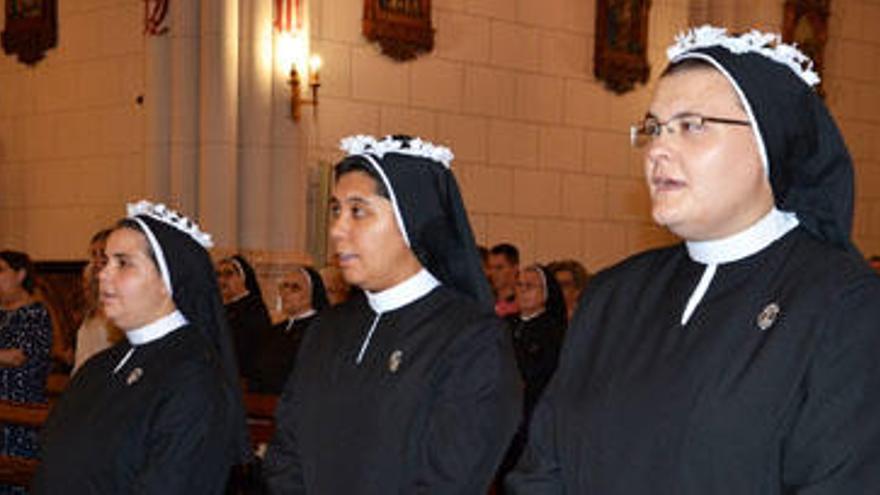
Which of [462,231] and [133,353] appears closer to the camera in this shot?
[462,231]

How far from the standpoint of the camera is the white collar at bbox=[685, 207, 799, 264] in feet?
8.41

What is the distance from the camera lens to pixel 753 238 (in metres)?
2.56

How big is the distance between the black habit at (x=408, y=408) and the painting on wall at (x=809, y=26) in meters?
9.83

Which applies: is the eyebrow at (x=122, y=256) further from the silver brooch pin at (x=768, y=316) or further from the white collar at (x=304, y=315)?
the white collar at (x=304, y=315)

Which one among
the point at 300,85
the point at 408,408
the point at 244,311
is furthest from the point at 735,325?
the point at 300,85

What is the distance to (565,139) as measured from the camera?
465 inches

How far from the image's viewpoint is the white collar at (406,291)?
12.3ft

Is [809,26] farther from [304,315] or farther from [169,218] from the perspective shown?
[169,218]

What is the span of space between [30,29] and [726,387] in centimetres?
1030

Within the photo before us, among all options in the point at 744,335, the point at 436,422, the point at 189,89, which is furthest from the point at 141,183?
the point at 744,335

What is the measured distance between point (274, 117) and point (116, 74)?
1816mm

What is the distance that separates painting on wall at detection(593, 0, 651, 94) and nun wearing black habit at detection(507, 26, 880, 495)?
935 centimetres

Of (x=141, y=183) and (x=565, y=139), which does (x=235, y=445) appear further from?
(x=565, y=139)

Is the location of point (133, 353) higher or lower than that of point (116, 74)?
lower
